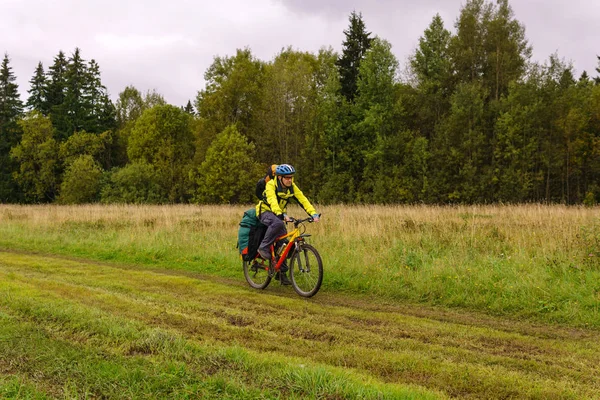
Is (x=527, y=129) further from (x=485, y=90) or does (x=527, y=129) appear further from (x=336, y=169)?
(x=336, y=169)

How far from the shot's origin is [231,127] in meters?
45.1

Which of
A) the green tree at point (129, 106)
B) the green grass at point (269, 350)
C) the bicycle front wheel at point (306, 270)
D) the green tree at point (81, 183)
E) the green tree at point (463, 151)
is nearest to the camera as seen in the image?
the green grass at point (269, 350)

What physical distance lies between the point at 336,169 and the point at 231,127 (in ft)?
38.4

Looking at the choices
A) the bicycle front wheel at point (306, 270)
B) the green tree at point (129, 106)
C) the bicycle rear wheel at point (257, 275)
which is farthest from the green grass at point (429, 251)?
the green tree at point (129, 106)

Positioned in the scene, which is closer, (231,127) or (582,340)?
(582,340)

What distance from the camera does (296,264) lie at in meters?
8.48

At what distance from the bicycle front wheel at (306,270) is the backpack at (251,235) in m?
1.02

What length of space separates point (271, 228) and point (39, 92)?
207ft

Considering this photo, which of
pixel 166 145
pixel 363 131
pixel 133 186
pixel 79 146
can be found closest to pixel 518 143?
pixel 363 131

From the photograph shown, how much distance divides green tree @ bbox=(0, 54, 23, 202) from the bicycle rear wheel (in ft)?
190

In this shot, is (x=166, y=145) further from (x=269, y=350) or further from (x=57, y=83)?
(x=269, y=350)

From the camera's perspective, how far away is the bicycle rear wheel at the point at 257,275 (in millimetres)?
8859

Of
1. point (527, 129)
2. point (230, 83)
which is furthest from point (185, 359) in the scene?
point (230, 83)

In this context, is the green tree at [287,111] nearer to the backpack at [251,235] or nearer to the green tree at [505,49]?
the green tree at [505,49]
